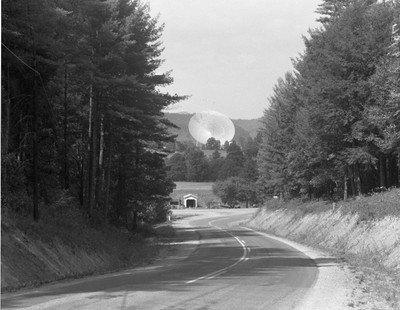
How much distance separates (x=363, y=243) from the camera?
25.7 metres

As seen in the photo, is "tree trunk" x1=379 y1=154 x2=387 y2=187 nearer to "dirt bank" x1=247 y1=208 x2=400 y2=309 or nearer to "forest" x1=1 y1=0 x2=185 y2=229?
"dirt bank" x1=247 y1=208 x2=400 y2=309

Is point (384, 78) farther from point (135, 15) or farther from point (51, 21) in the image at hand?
point (51, 21)

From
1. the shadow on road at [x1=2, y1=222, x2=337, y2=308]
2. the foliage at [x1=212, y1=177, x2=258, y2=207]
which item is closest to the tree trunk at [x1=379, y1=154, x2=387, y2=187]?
the shadow on road at [x1=2, y1=222, x2=337, y2=308]

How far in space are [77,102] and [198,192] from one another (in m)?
131

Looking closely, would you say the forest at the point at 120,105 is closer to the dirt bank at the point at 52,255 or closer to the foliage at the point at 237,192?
the dirt bank at the point at 52,255

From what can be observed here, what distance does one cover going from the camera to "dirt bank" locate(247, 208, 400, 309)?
Answer: 504 inches

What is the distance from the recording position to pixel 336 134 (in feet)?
113

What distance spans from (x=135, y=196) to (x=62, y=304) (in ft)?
95.9

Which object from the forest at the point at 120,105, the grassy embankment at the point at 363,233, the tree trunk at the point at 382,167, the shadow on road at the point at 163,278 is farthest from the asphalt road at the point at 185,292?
the tree trunk at the point at 382,167

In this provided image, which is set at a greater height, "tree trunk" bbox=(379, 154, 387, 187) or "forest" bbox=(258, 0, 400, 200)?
"forest" bbox=(258, 0, 400, 200)

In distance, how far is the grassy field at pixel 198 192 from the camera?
150 meters

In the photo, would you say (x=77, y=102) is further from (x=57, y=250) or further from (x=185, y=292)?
(x=185, y=292)

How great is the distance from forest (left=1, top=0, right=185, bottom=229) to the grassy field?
110062 millimetres

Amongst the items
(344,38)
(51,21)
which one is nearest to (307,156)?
(344,38)
